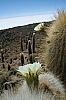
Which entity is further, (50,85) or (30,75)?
(50,85)

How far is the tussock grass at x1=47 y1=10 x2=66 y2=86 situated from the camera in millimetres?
3107

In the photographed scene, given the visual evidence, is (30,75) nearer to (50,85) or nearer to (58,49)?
(50,85)

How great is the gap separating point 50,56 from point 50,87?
2.66ft

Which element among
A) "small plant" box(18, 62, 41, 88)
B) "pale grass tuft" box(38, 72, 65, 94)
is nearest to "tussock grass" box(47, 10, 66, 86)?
"pale grass tuft" box(38, 72, 65, 94)

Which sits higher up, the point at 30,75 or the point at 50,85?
the point at 30,75

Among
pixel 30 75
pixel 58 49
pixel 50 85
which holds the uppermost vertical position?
pixel 58 49

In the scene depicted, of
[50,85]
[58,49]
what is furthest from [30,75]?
[58,49]

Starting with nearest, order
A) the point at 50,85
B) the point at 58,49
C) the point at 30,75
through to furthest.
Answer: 1. the point at 30,75
2. the point at 50,85
3. the point at 58,49

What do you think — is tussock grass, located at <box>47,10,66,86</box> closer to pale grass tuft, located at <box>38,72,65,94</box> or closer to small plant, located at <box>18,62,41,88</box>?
pale grass tuft, located at <box>38,72,65,94</box>

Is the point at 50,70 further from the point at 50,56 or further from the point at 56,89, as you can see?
the point at 56,89

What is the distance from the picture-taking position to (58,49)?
3125 millimetres

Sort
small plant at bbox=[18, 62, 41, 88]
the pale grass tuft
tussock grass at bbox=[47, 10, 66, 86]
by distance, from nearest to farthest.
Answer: small plant at bbox=[18, 62, 41, 88], the pale grass tuft, tussock grass at bbox=[47, 10, 66, 86]

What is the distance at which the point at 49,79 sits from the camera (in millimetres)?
2668

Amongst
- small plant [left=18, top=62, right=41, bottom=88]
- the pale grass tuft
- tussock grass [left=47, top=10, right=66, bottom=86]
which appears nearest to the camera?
small plant [left=18, top=62, right=41, bottom=88]
